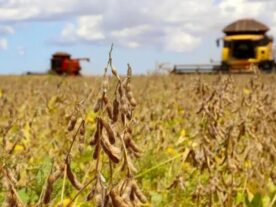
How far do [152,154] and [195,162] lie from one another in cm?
200

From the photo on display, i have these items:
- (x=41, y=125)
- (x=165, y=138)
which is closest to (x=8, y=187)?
(x=165, y=138)

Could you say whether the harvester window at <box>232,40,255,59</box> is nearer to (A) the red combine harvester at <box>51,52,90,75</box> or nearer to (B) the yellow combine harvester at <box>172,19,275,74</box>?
(B) the yellow combine harvester at <box>172,19,275,74</box>

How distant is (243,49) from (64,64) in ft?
32.0

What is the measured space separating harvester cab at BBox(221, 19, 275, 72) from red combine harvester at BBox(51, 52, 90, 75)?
7.27 m

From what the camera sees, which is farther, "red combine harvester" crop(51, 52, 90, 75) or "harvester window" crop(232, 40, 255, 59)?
"red combine harvester" crop(51, 52, 90, 75)

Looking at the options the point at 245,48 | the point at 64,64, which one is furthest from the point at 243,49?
the point at 64,64

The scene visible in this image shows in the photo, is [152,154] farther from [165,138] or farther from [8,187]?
[8,187]

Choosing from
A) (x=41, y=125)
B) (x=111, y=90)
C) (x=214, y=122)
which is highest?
(x=111, y=90)

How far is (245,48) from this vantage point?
132ft

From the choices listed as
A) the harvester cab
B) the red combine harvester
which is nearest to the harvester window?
the harvester cab

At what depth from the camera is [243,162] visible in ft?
13.1

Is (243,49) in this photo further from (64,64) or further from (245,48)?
(64,64)

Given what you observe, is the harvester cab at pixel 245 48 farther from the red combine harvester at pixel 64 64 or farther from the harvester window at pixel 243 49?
the red combine harvester at pixel 64 64

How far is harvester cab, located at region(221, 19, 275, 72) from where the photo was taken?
3831 cm
